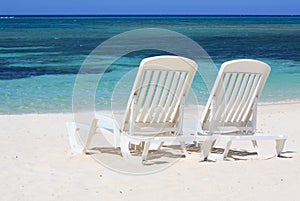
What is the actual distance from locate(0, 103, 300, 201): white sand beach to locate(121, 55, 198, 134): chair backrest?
497 mm

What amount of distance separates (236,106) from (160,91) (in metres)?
0.89

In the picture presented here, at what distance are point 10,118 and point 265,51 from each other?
71.9 feet

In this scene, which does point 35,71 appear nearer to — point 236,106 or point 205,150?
point 236,106

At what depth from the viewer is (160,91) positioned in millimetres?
5809

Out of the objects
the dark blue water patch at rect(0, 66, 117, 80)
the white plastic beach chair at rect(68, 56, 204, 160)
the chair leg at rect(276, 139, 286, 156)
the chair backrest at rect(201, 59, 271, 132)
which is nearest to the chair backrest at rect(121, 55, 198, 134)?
the white plastic beach chair at rect(68, 56, 204, 160)

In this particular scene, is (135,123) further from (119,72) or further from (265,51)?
(265,51)

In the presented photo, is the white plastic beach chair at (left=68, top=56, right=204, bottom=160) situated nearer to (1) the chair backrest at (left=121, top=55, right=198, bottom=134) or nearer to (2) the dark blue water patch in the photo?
(1) the chair backrest at (left=121, top=55, right=198, bottom=134)

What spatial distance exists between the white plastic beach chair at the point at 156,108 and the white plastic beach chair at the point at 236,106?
0.30 metres

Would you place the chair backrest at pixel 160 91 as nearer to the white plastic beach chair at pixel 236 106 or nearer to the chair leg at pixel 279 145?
the white plastic beach chair at pixel 236 106

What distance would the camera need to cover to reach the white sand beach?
464cm

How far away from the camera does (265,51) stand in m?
29.3

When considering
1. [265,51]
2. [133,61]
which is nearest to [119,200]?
[133,61]

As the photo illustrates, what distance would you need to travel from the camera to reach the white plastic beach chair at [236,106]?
229 inches

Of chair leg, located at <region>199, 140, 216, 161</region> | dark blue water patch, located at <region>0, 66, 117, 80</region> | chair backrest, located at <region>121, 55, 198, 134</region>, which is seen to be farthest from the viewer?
dark blue water patch, located at <region>0, 66, 117, 80</region>
